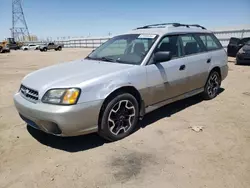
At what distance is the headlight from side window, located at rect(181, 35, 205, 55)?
2487 mm

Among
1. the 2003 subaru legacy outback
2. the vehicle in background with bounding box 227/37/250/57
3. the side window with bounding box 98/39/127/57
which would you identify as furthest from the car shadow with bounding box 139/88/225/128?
the vehicle in background with bounding box 227/37/250/57

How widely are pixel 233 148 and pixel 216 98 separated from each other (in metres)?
2.60

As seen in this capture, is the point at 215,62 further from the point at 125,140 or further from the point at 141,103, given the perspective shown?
the point at 125,140

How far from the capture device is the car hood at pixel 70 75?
3232 mm

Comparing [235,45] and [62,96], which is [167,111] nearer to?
[62,96]

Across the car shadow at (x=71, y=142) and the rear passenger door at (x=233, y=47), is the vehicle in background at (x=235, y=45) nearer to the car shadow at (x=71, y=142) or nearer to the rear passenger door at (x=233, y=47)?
the rear passenger door at (x=233, y=47)

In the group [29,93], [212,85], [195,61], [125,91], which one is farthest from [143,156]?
[212,85]

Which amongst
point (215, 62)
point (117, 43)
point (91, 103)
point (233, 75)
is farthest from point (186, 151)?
point (233, 75)

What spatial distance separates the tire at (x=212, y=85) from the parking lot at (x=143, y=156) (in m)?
0.90

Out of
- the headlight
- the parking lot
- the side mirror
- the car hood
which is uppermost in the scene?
the side mirror

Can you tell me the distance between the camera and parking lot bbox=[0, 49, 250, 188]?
2676 millimetres

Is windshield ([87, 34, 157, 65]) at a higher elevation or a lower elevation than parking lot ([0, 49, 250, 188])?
higher

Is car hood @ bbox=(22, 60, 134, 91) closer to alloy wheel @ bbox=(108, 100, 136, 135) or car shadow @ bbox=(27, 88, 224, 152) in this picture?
alloy wheel @ bbox=(108, 100, 136, 135)

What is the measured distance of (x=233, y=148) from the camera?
332cm
